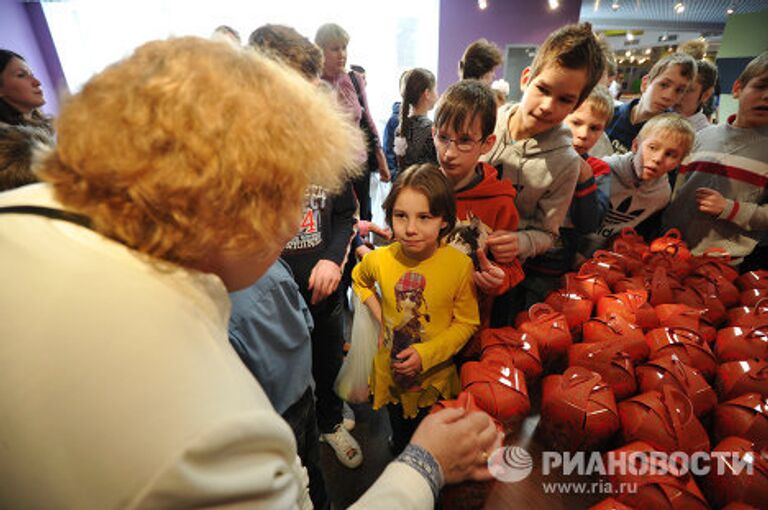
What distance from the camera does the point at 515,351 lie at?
38.7 inches

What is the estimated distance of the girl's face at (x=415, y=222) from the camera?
1.14 metres

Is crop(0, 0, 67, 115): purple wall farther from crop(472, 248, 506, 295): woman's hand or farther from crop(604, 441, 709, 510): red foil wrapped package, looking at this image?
crop(604, 441, 709, 510): red foil wrapped package

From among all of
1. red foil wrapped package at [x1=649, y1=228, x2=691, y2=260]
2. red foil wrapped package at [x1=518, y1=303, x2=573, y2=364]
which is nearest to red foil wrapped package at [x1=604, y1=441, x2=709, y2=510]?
red foil wrapped package at [x1=518, y1=303, x2=573, y2=364]

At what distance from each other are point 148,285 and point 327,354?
1.29 metres

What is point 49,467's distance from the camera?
0.35 m

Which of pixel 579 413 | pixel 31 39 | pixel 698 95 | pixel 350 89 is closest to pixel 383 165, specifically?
pixel 350 89

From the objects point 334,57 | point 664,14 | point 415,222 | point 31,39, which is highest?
point 664,14

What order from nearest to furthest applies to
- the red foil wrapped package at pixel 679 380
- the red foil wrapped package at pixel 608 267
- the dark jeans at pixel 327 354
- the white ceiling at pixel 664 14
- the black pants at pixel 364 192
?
1. the red foil wrapped package at pixel 679 380
2. the red foil wrapped package at pixel 608 267
3. the dark jeans at pixel 327 354
4. the black pants at pixel 364 192
5. the white ceiling at pixel 664 14

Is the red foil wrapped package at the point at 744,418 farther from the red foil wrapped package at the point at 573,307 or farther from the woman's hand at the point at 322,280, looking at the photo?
the woman's hand at the point at 322,280

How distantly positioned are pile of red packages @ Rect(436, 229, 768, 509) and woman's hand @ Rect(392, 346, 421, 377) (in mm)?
187

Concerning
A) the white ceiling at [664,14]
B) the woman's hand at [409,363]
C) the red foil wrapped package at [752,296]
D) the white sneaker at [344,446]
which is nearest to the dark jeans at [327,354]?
the white sneaker at [344,446]

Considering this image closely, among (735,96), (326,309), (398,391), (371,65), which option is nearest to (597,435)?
(398,391)

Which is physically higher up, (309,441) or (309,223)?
(309,223)

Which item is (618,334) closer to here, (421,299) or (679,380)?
(679,380)
